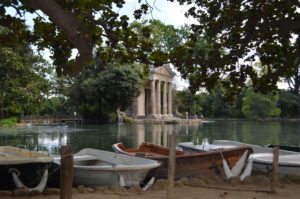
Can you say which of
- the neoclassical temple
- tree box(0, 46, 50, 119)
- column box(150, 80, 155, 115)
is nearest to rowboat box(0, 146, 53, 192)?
tree box(0, 46, 50, 119)

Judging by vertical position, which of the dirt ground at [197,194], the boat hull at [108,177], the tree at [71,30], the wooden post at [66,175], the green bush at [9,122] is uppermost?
the tree at [71,30]

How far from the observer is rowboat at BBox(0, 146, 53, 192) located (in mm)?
8047

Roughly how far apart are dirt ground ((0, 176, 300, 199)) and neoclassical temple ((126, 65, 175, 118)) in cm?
4652

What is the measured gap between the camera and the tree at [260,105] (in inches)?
2557

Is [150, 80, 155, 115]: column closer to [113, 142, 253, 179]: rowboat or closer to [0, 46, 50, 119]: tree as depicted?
[0, 46, 50, 119]: tree

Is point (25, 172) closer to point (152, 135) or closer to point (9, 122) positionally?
point (152, 135)

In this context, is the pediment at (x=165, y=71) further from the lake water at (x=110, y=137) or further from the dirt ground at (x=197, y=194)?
the dirt ground at (x=197, y=194)

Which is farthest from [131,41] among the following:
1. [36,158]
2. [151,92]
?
[151,92]

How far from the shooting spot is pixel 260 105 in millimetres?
66000

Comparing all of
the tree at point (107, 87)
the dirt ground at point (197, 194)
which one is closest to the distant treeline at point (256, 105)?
the tree at point (107, 87)

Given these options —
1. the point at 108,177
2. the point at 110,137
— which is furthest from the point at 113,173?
the point at 110,137

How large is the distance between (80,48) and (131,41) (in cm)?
298

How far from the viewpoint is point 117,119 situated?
49.4 metres

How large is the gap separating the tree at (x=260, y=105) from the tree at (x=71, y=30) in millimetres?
59764
